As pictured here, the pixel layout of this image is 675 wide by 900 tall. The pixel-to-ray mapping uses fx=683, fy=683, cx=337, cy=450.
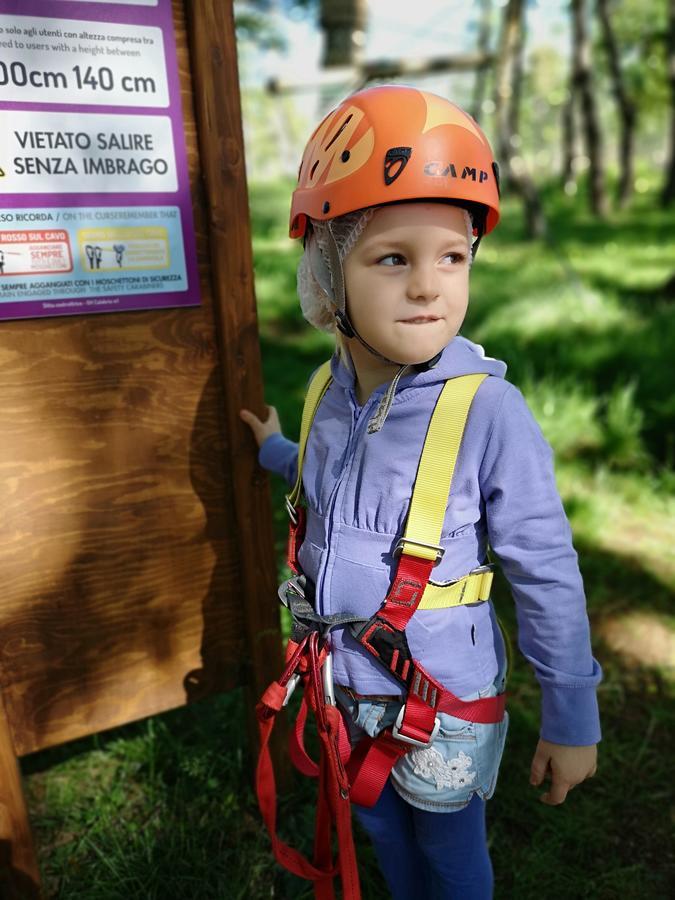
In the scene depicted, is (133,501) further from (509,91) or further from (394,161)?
(509,91)

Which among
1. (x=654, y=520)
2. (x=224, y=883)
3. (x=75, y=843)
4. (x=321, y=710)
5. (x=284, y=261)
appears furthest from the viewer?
(x=284, y=261)

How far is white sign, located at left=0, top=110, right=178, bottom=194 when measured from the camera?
5.55 feet

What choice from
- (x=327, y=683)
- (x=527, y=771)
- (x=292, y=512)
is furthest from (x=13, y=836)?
(x=527, y=771)

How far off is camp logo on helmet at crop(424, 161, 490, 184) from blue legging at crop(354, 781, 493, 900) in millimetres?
1438

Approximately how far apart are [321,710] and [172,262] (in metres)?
1.27

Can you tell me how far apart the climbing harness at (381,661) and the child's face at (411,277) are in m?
0.13

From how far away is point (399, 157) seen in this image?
1.37 metres

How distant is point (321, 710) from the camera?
1592 millimetres

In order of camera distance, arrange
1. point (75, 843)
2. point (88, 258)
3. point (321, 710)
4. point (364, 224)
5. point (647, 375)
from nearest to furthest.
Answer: point (364, 224)
point (321, 710)
point (88, 258)
point (75, 843)
point (647, 375)

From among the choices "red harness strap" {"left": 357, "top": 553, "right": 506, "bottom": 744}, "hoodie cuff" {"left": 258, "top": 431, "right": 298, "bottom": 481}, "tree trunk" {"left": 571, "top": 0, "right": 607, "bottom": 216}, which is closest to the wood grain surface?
"hoodie cuff" {"left": 258, "top": 431, "right": 298, "bottom": 481}

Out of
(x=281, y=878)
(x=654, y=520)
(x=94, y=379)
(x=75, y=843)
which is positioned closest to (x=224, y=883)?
(x=281, y=878)

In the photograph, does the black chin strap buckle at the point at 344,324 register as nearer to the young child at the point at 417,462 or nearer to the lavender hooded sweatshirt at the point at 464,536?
the young child at the point at 417,462

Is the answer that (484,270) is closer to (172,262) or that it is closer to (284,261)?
(284,261)

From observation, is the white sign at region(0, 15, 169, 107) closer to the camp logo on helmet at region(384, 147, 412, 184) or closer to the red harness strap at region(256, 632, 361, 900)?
the camp logo on helmet at region(384, 147, 412, 184)
